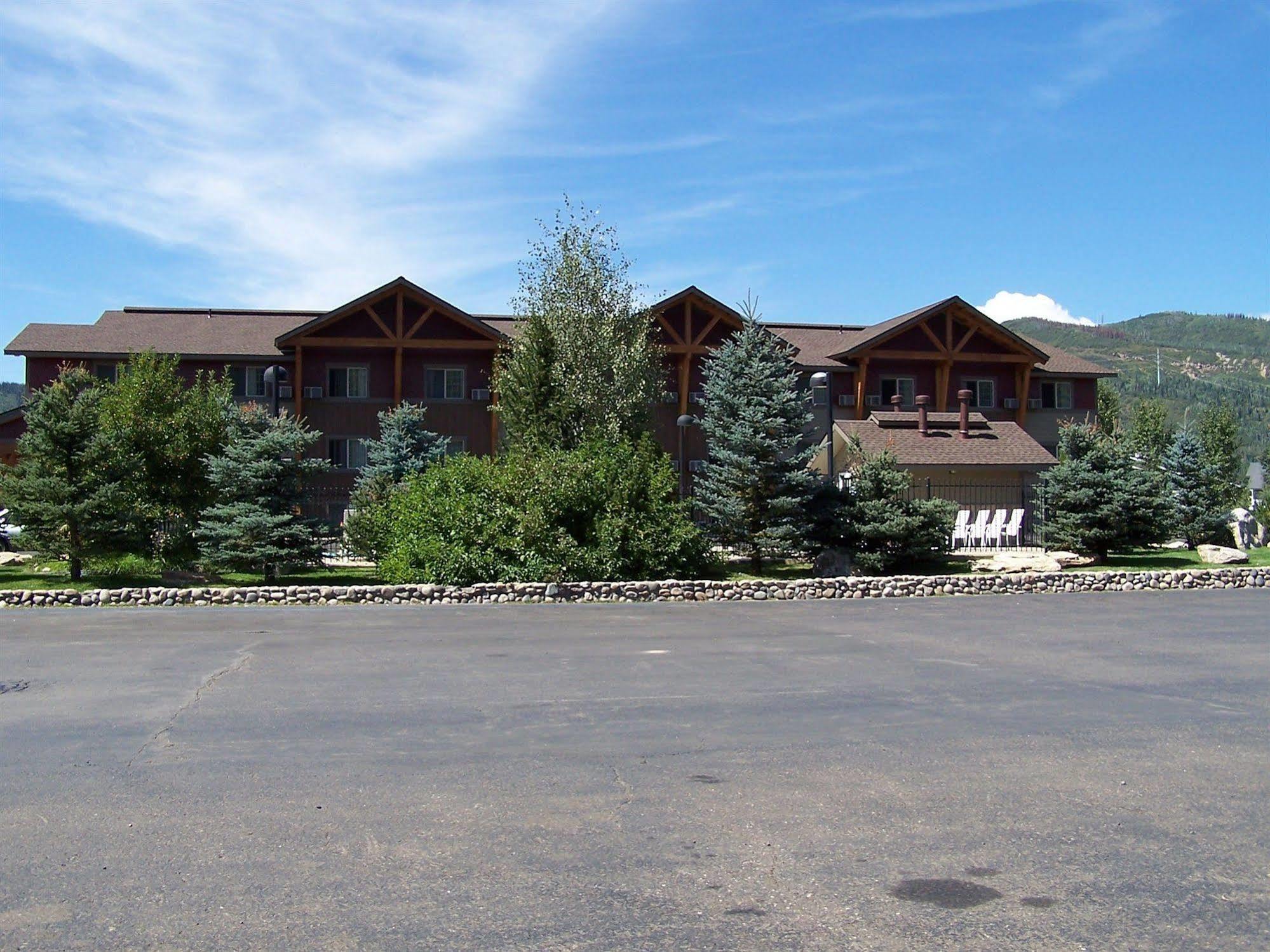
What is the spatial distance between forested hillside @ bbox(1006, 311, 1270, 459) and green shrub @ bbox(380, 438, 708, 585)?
109238 mm

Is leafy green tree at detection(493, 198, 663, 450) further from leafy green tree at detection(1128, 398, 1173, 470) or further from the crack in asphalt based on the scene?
leafy green tree at detection(1128, 398, 1173, 470)

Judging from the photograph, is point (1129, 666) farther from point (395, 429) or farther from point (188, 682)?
point (395, 429)

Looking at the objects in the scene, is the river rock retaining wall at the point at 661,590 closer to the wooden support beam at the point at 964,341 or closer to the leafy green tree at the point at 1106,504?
the leafy green tree at the point at 1106,504

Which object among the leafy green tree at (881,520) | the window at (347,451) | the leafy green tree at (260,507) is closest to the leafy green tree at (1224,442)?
the leafy green tree at (881,520)

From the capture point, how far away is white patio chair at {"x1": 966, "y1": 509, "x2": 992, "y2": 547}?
2908 cm

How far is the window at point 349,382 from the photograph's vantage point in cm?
3666

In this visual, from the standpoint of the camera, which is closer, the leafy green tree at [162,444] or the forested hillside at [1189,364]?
the leafy green tree at [162,444]

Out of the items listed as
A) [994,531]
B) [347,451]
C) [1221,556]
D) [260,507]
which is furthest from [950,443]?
[260,507]

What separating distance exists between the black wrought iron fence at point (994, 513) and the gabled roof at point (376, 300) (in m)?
15.2

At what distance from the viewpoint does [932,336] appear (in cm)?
3969

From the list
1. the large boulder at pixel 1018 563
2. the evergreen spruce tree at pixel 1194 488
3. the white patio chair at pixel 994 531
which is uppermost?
the evergreen spruce tree at pixel 1194 488

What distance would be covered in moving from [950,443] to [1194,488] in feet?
24.0

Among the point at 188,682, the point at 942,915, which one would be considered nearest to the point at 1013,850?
the point at 942,915

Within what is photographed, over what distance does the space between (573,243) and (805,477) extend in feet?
28.0
